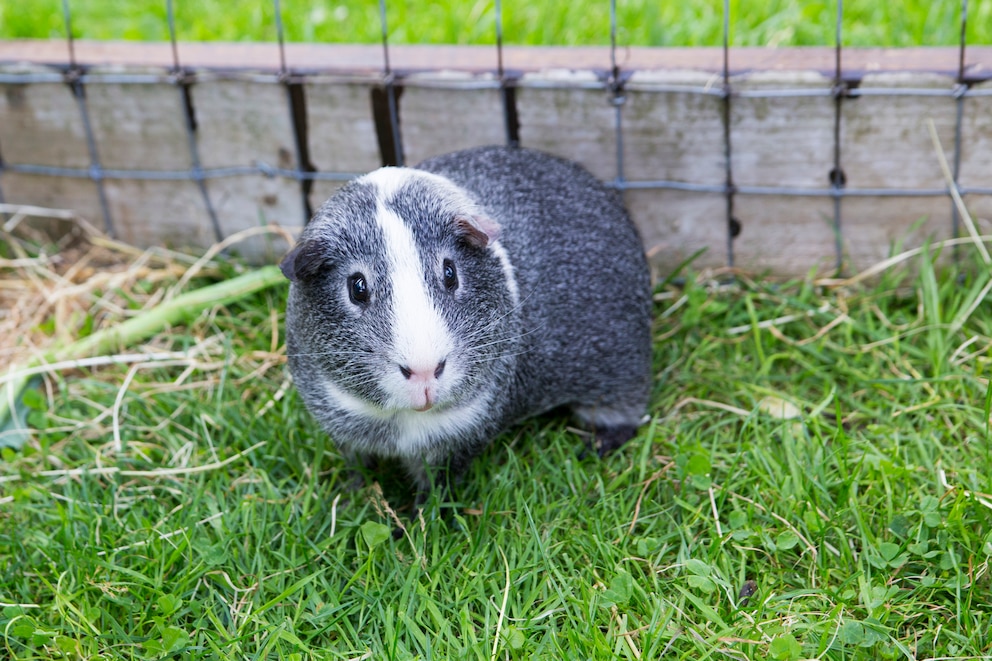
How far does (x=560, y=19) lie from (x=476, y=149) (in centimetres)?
150

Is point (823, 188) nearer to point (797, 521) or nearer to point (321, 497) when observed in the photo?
point (797, 521)

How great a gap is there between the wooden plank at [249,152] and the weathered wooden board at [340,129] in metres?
0.11

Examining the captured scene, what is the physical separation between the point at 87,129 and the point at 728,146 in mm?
2714

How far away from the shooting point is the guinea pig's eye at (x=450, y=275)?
9.73ft

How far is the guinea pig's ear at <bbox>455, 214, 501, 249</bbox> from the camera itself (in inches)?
118

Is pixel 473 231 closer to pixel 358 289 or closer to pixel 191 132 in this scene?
pixel 358 289

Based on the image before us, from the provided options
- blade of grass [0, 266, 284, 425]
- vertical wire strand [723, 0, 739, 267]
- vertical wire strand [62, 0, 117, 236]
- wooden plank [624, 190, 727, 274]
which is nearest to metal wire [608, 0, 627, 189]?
wooden plank [624, 190, 727, 274]

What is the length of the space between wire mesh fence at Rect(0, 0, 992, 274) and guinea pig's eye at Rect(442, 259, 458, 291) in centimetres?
133

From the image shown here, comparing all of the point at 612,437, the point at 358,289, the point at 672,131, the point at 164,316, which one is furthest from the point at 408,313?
the point at 164,316

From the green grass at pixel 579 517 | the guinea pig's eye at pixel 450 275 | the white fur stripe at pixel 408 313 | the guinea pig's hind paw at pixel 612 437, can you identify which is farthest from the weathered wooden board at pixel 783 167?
the white fur stripe at pixel 408 313

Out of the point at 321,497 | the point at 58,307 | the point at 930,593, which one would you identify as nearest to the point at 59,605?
the point at 321,497

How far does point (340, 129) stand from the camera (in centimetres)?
429

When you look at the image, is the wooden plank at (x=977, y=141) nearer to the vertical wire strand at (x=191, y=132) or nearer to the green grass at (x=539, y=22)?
the green grass at (x=539, y=22)

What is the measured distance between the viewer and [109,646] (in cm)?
292
